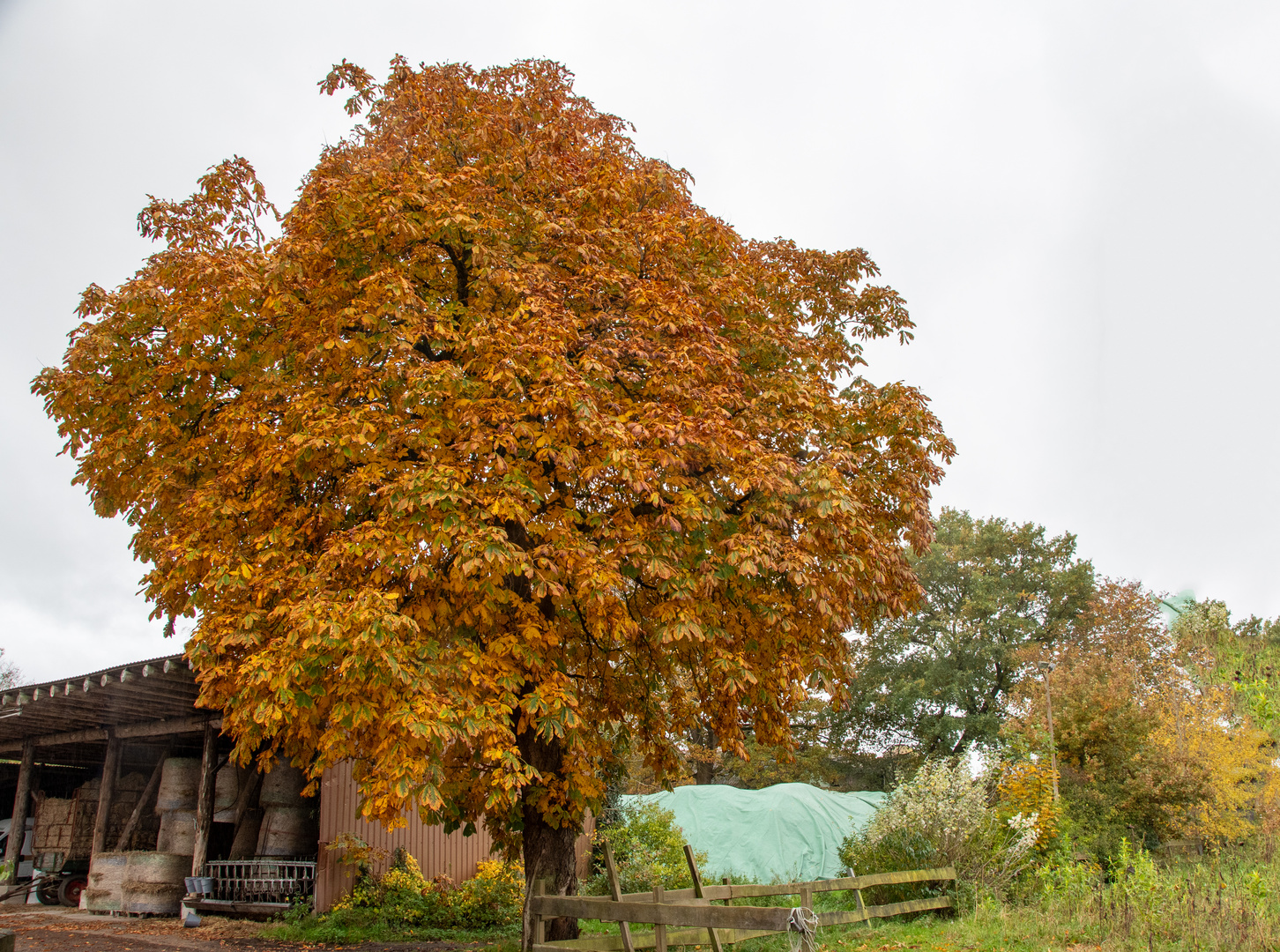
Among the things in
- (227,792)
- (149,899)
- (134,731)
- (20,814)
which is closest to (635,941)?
(227,792)

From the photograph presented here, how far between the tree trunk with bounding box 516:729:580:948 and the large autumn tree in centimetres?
4

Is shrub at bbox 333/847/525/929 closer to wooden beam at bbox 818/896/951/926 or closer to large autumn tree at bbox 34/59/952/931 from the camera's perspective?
large autumn tree at bbox 34/59/952/931

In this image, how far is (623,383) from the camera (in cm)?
903

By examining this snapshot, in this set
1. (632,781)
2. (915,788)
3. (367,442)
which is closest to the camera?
(367,442)

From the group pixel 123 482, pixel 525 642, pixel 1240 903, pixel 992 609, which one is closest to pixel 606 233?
pixel 525 642

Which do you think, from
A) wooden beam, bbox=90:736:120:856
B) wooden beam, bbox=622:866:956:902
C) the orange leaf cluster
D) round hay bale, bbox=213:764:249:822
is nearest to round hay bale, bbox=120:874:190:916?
round hay bale, bbox=213:764:249:822

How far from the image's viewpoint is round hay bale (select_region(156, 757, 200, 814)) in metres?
15.4

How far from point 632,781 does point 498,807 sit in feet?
61.1

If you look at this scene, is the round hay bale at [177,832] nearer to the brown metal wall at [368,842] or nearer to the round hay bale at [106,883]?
the round hay bale at [106,883]

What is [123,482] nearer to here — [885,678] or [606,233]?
[606,233]

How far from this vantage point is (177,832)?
1526 centimetres

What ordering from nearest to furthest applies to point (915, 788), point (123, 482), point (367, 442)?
point (367, 442), point (123, 482), point (915, 788)

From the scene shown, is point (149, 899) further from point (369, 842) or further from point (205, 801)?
point (369, 842)

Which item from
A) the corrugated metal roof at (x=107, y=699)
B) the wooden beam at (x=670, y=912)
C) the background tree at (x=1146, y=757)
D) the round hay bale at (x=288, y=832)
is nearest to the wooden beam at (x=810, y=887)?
the wooden beam at (x=670, y=912)
